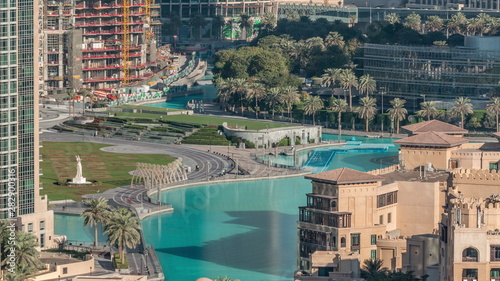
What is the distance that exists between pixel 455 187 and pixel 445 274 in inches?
1005

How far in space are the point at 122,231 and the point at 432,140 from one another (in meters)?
35.8

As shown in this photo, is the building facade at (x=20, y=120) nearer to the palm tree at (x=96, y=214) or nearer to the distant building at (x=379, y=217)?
the palm tree at (x=96, y=214)

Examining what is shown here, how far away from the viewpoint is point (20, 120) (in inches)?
7170

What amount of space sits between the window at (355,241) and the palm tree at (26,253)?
30537 mm

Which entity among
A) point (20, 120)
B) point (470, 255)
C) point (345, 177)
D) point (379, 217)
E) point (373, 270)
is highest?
point (20, 120)

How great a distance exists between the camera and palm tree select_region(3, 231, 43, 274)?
520ft

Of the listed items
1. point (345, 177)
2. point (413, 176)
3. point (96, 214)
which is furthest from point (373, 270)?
point (96, 214)

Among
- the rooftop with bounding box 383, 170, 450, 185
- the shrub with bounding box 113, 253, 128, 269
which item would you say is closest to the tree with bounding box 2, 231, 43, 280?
the shrub with bounding box 113, 253, 128, 269

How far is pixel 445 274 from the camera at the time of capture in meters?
138

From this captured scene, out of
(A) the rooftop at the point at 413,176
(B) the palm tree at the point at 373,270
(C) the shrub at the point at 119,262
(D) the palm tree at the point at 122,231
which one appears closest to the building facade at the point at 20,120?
(D) the palm tree at the point at 122,231

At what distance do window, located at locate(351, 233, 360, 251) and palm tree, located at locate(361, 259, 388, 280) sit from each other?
231 cm

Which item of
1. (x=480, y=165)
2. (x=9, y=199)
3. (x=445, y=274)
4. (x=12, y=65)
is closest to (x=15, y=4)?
(x=12, y=65)

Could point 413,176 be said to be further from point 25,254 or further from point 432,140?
point 25,254

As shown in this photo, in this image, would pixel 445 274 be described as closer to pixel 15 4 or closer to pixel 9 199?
pixel 9 199
